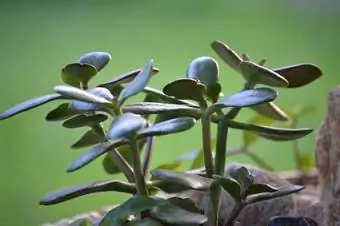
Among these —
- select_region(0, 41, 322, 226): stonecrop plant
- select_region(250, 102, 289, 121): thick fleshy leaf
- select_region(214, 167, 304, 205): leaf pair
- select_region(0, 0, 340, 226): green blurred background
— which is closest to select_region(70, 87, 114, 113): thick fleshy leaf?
select_region(0, 41, 322, 226): stonecrop plant

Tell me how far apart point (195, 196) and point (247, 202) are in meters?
0.21

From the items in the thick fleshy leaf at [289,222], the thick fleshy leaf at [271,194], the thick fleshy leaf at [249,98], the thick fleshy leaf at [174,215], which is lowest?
the thick fleshy leaf at [289,222]

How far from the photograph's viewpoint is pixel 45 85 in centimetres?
127

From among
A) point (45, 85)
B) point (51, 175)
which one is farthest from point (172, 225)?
point (45, 85)

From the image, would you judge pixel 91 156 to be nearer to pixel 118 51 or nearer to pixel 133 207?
pixel 133 207

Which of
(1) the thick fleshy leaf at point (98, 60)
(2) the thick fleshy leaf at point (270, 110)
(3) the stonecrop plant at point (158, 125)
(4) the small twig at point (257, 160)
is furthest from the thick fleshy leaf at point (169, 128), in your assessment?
(4) the small twig at point (257, 160)

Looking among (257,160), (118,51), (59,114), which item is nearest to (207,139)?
(59,114)

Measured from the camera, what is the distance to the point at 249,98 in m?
0.48

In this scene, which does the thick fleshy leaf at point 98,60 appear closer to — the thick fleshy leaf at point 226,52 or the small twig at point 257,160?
the thick fleshy leaf at point 226,52

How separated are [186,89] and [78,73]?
0.28ft

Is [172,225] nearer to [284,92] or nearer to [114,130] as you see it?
[114,130]

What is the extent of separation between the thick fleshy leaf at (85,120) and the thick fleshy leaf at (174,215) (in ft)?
0.28

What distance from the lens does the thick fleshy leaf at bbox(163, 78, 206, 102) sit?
0.49 metres

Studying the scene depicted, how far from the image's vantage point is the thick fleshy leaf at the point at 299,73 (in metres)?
0.59
